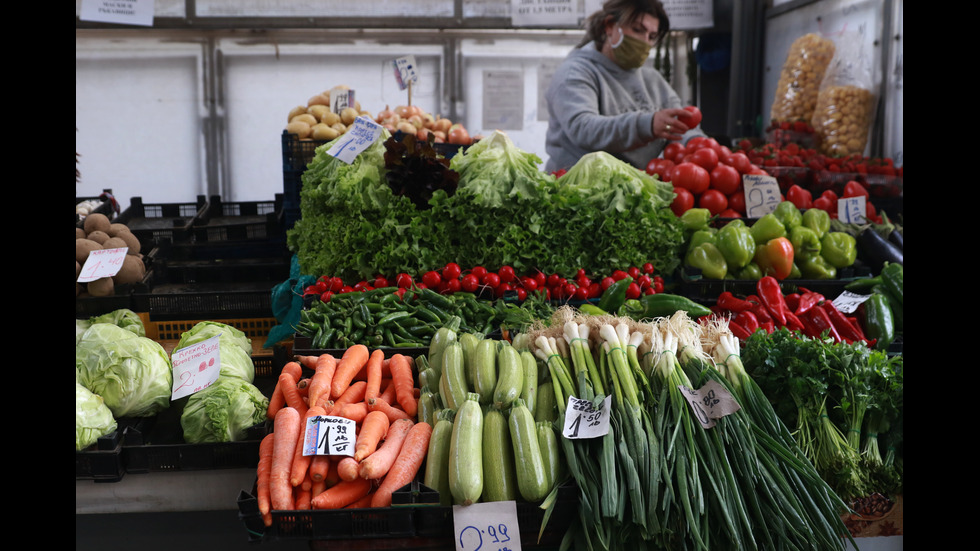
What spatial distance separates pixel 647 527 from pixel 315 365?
1.28m

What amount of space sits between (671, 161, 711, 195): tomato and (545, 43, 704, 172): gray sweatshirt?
356mm

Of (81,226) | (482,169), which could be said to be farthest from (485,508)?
(81,226)

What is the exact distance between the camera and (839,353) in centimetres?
224

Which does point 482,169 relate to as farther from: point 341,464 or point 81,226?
point 81,226

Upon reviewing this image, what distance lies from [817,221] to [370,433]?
2.68m

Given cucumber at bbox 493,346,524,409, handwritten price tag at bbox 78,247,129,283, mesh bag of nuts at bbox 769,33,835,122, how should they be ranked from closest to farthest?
cucumber at bbox 493,346,524,409 → handwritten price tag at bbox 78,247,129,283 → mesh bag of nuts at bbox 769,33,835,122

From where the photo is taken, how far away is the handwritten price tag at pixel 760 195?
3.97 metres

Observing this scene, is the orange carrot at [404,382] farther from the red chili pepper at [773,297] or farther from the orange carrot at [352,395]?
the red chili pepper at [773,297]

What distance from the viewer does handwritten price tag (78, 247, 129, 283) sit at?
3.27 m

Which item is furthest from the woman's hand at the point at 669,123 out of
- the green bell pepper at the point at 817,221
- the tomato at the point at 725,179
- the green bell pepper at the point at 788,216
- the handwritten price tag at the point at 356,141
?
the handwritten price tag at the point at 356,141

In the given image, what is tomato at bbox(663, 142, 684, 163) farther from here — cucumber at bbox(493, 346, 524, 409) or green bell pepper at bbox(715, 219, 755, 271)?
cucumber at bbox(493, 346, 524, 409)

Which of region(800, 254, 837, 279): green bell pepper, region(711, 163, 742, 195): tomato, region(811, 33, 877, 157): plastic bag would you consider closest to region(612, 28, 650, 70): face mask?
region(711, 163, 742, 195): tomato

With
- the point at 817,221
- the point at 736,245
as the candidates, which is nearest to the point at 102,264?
the point at 736,245

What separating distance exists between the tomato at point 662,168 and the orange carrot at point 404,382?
220 centimetres
